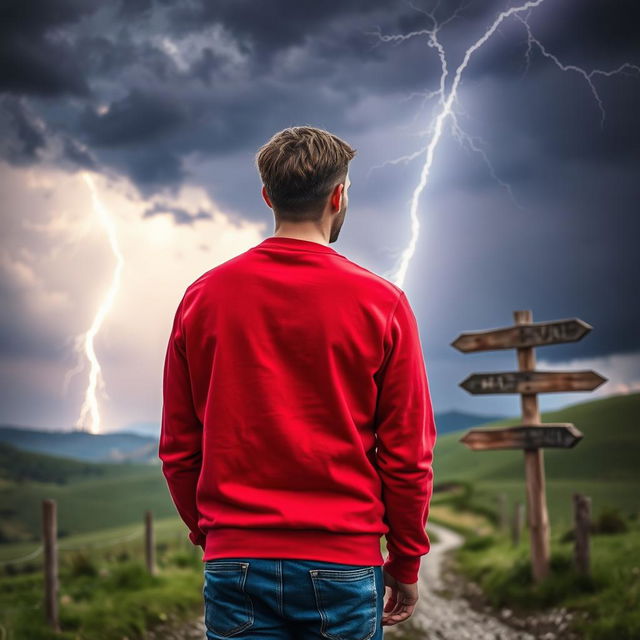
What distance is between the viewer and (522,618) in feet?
23.5

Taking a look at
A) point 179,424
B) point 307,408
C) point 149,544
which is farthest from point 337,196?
point 149,544

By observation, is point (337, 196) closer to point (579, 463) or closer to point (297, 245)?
point (297, 245)

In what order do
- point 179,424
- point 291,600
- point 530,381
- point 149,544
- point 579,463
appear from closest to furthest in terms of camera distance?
point 291,600 → point 179,424 → point 530,381 → point 149,544 → point 579,463

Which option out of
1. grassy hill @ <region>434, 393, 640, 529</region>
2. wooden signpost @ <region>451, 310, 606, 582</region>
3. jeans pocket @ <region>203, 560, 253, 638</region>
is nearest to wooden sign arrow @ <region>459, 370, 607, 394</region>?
wooden signpost @ <region>451, 310, 606, 582</region>

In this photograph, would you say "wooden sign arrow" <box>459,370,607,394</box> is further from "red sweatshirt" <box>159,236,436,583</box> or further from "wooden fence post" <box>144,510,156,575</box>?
"red sweatshirt" <box>159,236,436,583</box>

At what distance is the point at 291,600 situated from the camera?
175 cm

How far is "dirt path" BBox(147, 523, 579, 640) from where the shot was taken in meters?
6.66

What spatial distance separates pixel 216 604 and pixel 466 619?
20.9ft

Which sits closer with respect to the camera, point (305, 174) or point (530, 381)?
point (305, 174)

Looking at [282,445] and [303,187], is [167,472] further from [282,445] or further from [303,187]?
[303,187]

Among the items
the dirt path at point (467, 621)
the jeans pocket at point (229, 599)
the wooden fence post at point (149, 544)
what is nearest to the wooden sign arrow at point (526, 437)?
the dirt path at point (467, 621)

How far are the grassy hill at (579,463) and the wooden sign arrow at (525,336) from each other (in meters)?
11.5

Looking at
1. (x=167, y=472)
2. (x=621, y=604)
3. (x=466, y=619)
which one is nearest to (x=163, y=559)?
(x=466, y=619)

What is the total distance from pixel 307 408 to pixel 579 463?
3042cm
